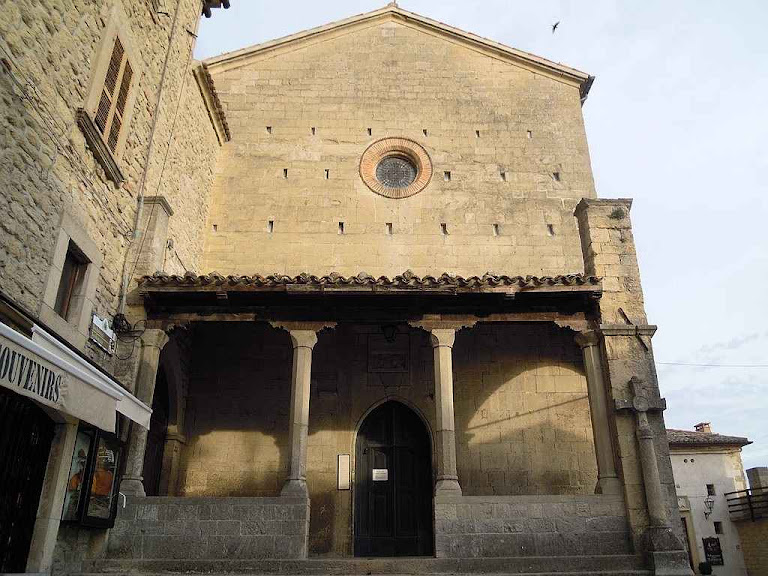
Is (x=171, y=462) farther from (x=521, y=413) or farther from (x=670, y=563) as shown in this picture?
(x=670, y=563)

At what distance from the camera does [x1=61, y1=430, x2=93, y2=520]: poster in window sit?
7.51m

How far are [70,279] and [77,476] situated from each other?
8.09 feet

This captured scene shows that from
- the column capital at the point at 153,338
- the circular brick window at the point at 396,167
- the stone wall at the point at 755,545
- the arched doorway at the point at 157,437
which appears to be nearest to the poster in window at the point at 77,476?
the column capital at the point at 153,338

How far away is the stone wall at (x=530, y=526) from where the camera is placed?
328 inches

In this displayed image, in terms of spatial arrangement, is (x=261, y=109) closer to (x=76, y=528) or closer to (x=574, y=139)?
(x=574, y=139)

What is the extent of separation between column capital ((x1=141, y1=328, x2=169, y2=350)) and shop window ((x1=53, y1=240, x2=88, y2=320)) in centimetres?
148

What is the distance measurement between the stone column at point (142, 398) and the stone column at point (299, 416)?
1.99 metres

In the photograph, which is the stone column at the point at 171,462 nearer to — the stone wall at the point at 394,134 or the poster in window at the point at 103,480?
the poster in window at the point at 103,480

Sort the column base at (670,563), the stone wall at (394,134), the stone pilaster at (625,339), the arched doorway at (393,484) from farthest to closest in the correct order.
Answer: the stone wall at (394,134)
the arched doorway at (393,484)
the stone pilaster at (625,339)
the column base at (670,563)

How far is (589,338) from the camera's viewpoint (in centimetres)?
980

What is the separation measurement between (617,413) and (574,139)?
7.51 meters

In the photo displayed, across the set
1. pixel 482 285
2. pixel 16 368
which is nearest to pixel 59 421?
pixel 16 368

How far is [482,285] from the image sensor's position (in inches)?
376

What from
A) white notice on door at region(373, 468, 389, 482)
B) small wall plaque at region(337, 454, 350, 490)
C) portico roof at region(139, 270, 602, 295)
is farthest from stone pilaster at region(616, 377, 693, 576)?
small wall plaque at region(337, 454, 350, 490)
